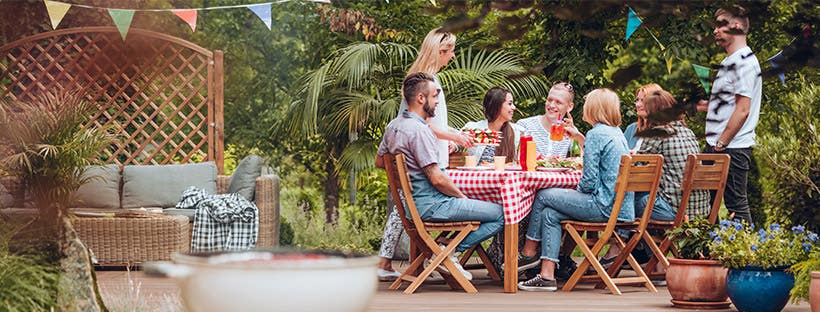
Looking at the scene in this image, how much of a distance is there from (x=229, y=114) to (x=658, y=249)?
19.8ft

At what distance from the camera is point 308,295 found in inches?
42.7

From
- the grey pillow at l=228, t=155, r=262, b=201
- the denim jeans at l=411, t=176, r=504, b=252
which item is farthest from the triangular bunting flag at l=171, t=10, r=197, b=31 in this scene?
the denim jeans at l=411, t=176, r=504, b=252

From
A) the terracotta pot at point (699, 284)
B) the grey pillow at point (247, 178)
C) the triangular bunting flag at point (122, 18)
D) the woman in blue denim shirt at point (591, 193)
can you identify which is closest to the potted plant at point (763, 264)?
the terracotta pot at point (699, 284)

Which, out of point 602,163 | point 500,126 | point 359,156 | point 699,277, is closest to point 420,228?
point 602,163

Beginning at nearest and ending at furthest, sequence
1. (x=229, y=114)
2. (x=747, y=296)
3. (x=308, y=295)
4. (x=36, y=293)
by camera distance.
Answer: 1. (x=308, y=295)
2. (x=36, y=293)
3. (x=747, y=296)
4. (x=229, y=114)

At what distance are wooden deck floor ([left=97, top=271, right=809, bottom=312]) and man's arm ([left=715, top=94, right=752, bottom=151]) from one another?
68 cm

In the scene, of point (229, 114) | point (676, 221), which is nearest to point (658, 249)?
point (676, 221)

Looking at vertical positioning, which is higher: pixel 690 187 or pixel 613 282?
pixel 690 187

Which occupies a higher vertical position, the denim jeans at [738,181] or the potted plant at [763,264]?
the denim jeans at [738,181]

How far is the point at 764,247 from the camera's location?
3949 millimetres

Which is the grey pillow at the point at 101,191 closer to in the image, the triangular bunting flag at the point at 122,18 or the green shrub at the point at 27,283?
the triangular bunting flag at the point at 122,18

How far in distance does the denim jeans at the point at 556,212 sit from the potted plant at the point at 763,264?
801 millimetres

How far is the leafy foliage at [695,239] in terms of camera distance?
4.29m

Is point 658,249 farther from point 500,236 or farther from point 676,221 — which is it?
point 500,236
